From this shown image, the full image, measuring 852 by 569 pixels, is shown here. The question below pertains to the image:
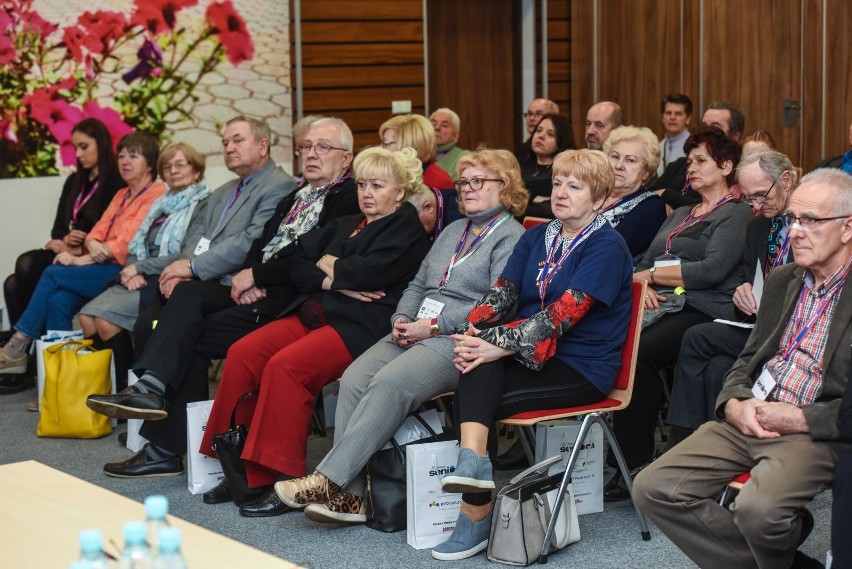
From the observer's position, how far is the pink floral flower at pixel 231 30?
814 centimetres

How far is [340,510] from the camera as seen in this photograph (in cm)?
369

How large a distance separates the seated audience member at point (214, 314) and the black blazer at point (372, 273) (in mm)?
310

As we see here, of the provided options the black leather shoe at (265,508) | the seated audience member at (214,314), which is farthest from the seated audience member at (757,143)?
the black leather shoe at (265,508)

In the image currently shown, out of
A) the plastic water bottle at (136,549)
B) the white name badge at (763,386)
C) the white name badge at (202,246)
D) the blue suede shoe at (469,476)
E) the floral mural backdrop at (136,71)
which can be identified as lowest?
the blue suede shoe at (469,476)

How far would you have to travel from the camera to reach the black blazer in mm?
4109

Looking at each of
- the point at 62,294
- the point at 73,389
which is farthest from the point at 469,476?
the point at 62,294

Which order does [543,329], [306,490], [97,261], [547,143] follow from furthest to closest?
[547,143] → [97,261] → [306,490] → [543,329]

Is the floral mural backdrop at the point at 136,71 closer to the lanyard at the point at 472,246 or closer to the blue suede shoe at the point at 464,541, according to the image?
the lanyard at the point at 472,246

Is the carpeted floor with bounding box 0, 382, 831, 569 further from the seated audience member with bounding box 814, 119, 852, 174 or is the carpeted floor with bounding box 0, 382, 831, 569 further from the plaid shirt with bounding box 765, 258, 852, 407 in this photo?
→ the seated audience member with bounding box 814, 119, 852, 174

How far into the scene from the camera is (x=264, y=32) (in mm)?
8312

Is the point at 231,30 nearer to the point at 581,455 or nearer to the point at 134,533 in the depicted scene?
the point at 581,455

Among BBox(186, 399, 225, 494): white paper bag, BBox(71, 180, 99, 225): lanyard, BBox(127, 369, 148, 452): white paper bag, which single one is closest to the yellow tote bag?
BBox(127, 369, 148, 452): white paper bag

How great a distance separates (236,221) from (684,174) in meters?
2.19

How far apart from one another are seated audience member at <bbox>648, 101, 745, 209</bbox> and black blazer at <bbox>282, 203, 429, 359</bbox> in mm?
1321
